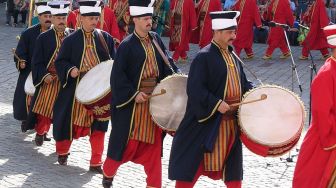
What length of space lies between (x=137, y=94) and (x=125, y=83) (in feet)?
0.48

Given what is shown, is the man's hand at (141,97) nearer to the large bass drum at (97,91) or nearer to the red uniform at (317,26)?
A: the large bass drum at (97,91)

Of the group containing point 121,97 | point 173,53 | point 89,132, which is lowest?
point 173,53

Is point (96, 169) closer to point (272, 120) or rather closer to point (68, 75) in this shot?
point (68, 75)

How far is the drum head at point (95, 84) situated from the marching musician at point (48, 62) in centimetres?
104

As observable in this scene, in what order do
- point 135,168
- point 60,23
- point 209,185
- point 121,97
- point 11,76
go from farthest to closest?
point 11,76 < point 60,23 < point 135,168 < point 209,185 < point 121,97

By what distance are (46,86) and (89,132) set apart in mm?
1043

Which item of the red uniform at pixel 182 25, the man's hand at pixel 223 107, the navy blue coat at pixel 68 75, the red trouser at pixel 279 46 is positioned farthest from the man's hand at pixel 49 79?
the red trouser at pixel 279 46

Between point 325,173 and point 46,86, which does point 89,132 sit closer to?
point 46,86

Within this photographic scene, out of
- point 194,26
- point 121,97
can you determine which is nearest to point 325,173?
point 121,97

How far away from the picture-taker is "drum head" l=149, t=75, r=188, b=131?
7.70 meters

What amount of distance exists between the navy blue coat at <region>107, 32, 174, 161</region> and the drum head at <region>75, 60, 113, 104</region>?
468mm

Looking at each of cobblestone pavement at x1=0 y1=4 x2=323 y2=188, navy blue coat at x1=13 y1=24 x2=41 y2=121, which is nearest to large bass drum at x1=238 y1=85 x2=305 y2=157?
cobblestone pavement at x1=0 y1=4 x2=323 y2=188

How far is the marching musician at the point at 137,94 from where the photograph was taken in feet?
25.7

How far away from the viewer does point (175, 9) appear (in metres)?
17.6
